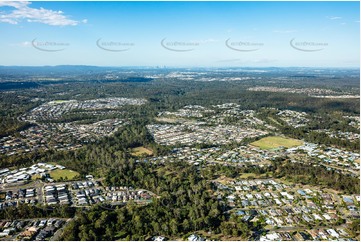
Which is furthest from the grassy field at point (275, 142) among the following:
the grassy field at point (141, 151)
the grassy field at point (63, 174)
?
the grassy field at point (63, 174)

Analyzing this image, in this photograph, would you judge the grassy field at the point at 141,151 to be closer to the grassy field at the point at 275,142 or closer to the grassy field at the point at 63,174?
the grassy field at the point at 63,174

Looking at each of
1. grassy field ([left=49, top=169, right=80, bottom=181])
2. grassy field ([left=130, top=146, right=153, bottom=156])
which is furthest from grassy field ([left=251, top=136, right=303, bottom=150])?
grassy field ([left=49, top=169, right=80, bottom=181])

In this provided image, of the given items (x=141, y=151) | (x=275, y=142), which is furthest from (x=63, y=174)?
(x=275, y=142)

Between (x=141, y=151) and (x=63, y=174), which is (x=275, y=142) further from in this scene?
(x=63, y=174)

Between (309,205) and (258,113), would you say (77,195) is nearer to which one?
(309,205)

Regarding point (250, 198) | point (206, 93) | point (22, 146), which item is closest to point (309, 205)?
point (250, 198)
